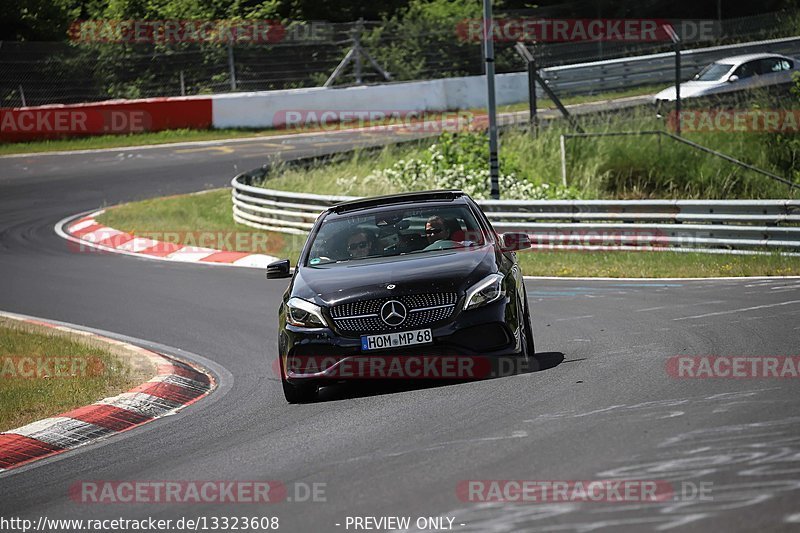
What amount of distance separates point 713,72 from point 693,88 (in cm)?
104

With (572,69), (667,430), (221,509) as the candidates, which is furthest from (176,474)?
(572,69)

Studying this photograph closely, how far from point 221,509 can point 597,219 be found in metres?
14.1

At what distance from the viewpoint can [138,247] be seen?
892 inches

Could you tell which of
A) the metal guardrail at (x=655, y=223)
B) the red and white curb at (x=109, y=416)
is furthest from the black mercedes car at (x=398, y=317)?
the metal guardrail at (x=655, y=223)

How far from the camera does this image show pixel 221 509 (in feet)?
20.1

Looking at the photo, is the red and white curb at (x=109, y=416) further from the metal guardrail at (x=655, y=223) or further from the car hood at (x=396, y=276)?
the metal guardrail at (x=655, y=223)

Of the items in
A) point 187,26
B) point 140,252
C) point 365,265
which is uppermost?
point 187,26

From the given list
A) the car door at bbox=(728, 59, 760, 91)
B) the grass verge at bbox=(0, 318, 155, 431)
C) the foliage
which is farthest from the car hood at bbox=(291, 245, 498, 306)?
the car door at bbox=(728, 59, 760, 91)

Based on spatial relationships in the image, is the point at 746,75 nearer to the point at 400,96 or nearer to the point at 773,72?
the point at 773,72

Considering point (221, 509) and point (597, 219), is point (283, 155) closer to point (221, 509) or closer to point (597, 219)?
point (597, 219)

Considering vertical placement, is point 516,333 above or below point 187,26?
below

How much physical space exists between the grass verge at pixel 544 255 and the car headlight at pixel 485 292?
7431 mm

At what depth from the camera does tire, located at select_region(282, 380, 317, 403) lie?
363 inches

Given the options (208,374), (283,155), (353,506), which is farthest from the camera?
(283,155)
